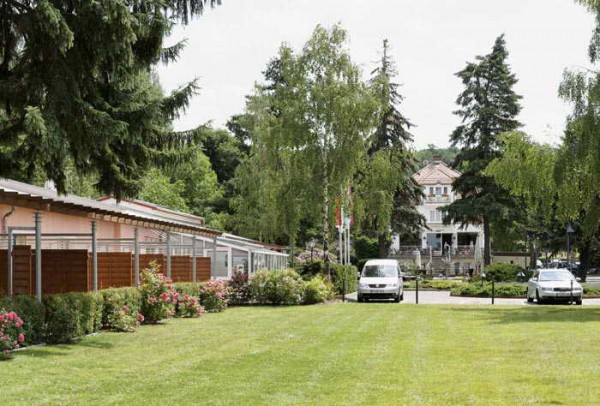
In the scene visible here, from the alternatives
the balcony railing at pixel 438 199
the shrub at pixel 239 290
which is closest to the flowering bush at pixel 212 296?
the shrub at pixel 239 290

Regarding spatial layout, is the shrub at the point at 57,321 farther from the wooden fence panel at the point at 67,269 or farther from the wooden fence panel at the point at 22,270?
the wooden fence panel at the point at 67,269

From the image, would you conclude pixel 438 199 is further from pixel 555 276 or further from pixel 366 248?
pixel 555 276

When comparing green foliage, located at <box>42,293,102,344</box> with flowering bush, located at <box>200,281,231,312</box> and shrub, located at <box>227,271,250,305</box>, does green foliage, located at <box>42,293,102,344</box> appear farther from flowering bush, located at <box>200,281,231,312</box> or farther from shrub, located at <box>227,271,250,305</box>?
shrub, located at <box>227,271,250,305</box>

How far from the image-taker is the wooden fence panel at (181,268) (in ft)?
97.1

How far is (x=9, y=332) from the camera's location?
13.9m

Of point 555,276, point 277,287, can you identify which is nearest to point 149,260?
point 277,287

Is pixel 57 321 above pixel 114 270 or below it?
below

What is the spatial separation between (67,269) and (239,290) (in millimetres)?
11789

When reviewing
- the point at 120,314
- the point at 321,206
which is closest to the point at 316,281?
the point at 321,206

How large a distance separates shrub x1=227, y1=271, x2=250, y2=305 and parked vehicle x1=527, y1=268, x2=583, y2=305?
36.9 feet

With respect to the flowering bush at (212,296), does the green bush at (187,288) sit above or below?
above

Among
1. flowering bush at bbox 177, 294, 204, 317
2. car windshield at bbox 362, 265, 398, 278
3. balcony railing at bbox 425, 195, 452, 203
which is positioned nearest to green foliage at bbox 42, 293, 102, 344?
flowering bush at bbox 177, 294, 204, 317

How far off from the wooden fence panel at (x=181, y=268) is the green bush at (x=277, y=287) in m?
2.41

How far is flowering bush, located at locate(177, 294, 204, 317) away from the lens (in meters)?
23.8
